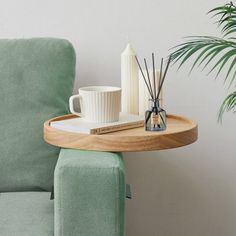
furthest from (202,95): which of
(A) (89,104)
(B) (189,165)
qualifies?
(A) (89,104)

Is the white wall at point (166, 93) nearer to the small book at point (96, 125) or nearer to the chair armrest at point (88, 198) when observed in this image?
the small book at point (96, 125)

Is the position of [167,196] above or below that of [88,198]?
below

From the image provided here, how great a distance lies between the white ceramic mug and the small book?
0.07ft

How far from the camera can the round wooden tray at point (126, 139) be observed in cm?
149

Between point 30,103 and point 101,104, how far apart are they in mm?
296

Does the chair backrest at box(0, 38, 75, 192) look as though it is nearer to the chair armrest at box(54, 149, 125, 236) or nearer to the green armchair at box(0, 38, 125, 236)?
the green armchair at box(0, 38, 125, 236)

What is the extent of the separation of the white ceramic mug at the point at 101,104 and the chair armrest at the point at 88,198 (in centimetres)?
29

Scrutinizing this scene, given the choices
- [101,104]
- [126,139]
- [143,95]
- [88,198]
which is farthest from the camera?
[143,95]

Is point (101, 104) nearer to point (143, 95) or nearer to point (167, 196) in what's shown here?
point (143, 95)

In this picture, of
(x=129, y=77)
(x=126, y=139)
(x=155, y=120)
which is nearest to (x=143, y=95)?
(x=129, y=77)

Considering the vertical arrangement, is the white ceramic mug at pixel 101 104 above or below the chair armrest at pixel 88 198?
above

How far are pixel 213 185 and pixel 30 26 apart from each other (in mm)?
934

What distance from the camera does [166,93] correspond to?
2.14 metres

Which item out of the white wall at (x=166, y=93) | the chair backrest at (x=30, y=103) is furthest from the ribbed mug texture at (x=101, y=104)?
the white wall at (x=166, y=93)
